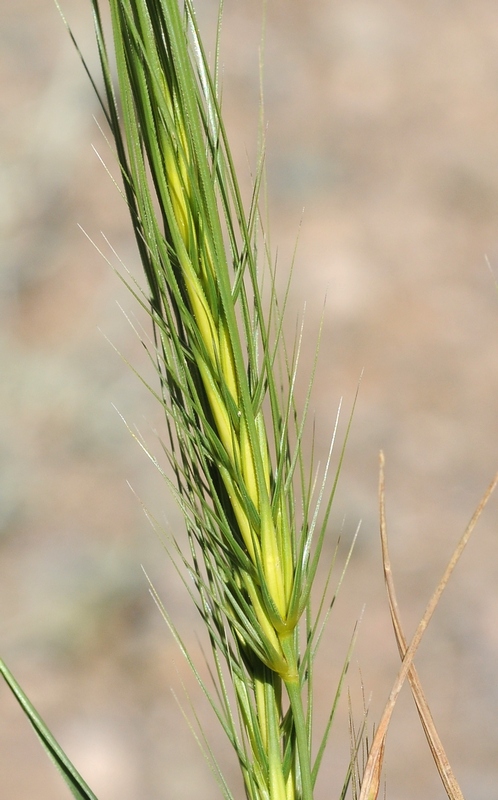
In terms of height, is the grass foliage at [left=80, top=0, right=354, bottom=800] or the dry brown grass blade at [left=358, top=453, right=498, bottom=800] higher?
the grass foliage at [left=80, top=0, right=354, bottom=800]

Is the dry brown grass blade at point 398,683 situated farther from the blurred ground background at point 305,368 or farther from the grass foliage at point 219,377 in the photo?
the blurred ground background at point 305,368

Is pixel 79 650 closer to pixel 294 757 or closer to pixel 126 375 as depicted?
pixel 126 375

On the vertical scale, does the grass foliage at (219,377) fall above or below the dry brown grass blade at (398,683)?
above

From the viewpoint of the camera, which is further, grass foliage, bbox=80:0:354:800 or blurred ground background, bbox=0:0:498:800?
blurred ground background, bbox=0:0:498:800

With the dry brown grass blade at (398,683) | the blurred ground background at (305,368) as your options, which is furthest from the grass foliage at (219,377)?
the blurred ground background at (305,368)

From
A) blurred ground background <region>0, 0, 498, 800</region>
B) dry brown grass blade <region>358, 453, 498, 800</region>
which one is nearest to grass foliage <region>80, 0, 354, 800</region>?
dry brown grass blade <region>358, 453, 498, 800</region>

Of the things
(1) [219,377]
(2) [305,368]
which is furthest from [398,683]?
(2) [305,368]

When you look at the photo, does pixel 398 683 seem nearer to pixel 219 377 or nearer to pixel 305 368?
pixel 219 377

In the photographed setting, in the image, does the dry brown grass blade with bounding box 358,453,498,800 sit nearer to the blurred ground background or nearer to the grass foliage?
the grass foliage

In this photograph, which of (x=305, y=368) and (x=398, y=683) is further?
(x=305, y=368)
